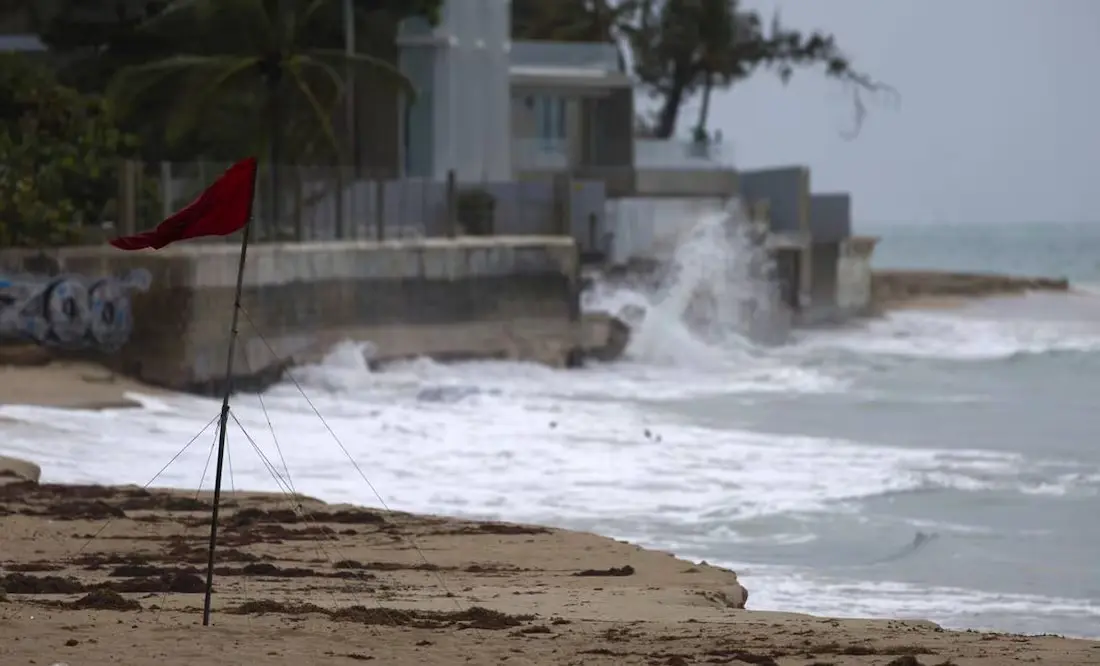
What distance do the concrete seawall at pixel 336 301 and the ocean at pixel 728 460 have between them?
50cm

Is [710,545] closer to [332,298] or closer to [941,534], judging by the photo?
[941,534]

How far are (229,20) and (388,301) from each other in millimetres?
6667

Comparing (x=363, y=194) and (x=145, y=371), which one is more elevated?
(x=363, y=194)

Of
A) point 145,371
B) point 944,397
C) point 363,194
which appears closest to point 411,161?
point 363,194

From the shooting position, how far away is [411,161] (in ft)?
142

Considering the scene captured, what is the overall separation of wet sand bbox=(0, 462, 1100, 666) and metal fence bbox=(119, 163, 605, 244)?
1270cm

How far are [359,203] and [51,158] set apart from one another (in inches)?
190

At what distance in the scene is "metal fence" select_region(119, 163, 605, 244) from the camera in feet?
92.7

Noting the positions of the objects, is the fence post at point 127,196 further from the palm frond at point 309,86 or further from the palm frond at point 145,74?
the palm frond at point 145,74

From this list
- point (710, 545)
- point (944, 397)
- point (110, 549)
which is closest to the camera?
point (110, 549)

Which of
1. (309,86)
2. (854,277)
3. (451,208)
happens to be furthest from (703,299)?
(854,277)

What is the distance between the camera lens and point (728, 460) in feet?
73.5

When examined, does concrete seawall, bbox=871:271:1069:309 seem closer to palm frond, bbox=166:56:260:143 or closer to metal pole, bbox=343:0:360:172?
metal pole, bbox=343:0:360:172

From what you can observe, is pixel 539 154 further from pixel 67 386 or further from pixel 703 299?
pixel 67 386
